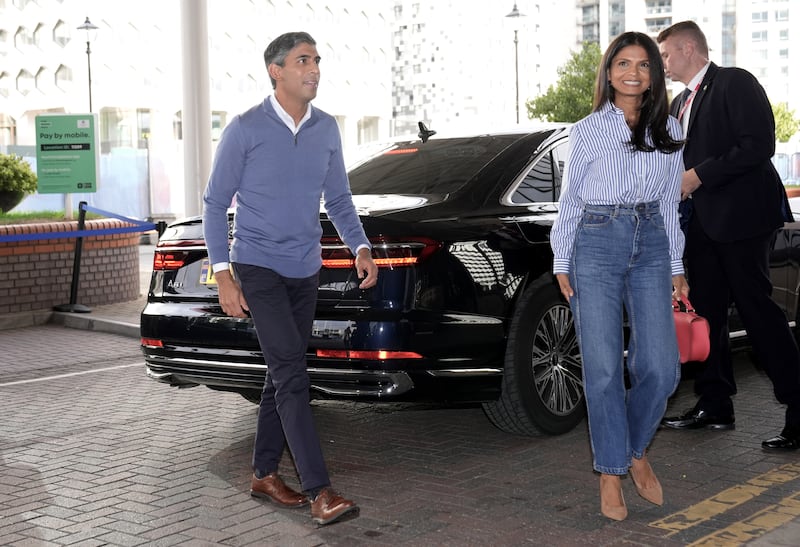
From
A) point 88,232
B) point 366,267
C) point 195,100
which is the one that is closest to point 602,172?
point 366,267

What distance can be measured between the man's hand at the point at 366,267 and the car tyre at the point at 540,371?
103 centimetres

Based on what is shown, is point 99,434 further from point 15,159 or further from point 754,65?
point 754,65

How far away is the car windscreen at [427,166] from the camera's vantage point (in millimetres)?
5934

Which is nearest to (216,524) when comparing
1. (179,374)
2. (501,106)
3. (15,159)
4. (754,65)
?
(179,374)

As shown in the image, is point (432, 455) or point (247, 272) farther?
point (432, 455)

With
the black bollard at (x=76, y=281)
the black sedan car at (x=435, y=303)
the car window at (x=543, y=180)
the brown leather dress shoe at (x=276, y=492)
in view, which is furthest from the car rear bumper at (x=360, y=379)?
the black bollard at (x=76, y=281)

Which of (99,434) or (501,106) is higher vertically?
(501,106)

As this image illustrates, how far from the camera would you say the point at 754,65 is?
125 meters

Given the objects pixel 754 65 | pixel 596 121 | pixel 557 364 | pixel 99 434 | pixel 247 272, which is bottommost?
pixel 99 434

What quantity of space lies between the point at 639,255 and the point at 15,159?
11699mm

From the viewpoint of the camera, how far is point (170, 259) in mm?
5875

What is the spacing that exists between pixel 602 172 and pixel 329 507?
163 centimetres

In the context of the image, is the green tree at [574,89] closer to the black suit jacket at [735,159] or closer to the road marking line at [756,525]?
the black suit jacket at [735,159]

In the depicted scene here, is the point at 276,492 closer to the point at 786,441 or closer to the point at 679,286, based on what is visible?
the point at 679,286
